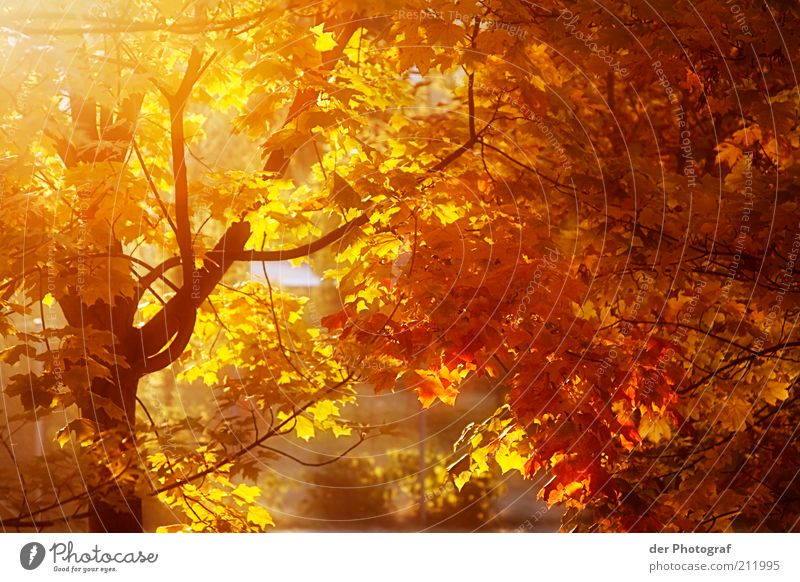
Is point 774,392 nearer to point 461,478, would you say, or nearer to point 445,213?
point 461,478

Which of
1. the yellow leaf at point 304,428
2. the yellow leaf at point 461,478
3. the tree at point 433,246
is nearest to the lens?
the tree at point 433,246

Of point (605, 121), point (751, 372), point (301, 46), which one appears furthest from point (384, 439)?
point (301, 46)

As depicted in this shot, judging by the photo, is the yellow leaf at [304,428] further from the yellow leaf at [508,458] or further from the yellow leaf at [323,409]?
the yellow leaf at [508,458]

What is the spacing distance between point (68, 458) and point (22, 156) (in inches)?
86.5

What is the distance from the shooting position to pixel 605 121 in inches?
377

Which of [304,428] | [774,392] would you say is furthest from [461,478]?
[774,392]

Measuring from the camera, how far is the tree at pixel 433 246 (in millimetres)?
5809

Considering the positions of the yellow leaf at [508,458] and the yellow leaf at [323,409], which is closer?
the yellow leaf at [508,458]

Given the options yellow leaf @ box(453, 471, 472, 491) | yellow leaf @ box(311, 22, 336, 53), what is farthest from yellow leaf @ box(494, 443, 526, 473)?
yellow leaf @ box(311, 22, 336, 53)
